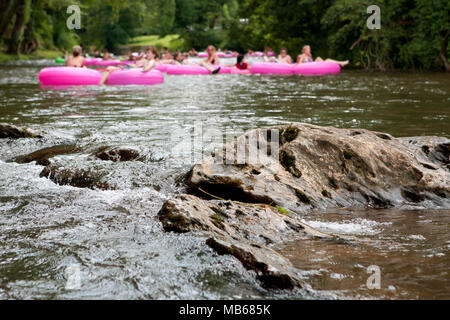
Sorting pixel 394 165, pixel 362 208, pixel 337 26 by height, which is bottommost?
pixel 362 208

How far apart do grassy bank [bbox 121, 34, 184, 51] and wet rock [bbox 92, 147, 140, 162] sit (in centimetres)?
5106

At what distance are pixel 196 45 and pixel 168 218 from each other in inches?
2088

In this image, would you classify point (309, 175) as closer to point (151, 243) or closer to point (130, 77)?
point (151, 243)

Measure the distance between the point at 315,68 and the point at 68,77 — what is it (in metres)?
9.67

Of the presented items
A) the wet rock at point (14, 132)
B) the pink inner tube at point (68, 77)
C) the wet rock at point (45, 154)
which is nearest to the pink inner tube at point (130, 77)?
the pink inner tube at point (68, 77)

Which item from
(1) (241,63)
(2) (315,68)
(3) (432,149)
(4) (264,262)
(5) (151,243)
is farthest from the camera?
(1) (241,63)

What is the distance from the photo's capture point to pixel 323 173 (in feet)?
14.9

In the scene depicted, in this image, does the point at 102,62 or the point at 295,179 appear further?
the point at 102,62

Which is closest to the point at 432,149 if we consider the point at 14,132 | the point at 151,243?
the point at 151,243

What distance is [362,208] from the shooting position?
422cm

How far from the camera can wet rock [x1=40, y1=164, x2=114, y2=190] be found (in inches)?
187

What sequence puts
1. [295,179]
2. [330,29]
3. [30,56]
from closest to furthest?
[295,179] → [330,29] → [30,56]
